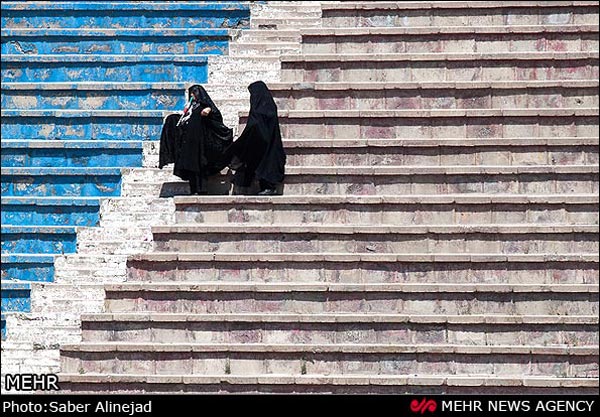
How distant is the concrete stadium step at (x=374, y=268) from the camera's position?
606 inches

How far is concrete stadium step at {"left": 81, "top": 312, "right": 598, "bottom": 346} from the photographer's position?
15.1 m

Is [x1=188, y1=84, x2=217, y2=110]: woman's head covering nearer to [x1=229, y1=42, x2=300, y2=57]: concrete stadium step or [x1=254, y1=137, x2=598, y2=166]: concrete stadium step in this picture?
[x1=254, y1=137, x2=598, y2=166]: concrete stadium step

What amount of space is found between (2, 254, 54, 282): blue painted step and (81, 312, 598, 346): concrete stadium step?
2.45 m

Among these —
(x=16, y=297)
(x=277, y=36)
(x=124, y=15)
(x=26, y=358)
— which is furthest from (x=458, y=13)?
(x=26, y=358)

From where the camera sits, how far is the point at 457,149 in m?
16.4

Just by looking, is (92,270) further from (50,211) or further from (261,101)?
(261,101)

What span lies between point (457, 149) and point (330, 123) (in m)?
1.13

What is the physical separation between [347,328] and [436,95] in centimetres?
269

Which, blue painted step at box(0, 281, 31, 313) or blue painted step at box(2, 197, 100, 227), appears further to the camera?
blue painted step at box(2, 197, 100, 227)

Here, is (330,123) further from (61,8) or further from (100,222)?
(61,8)

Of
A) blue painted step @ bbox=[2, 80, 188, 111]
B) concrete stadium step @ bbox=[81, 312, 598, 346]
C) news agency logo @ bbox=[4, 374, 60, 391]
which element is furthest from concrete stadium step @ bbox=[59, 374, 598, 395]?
blue painted step @ bbox=[2, 80, 188, 111]
